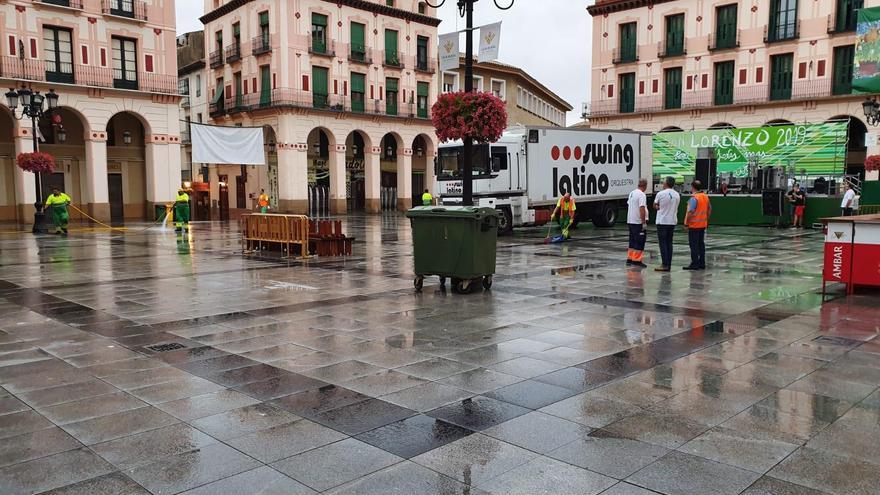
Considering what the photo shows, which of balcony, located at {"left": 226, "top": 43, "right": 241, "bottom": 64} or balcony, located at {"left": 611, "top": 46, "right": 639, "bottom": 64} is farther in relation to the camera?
balcony, located at {"left": 611, "top": 46, "right": 639, "bottom": 64}

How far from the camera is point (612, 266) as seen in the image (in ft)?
44.7

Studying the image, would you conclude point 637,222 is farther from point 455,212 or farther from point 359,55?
point 359,55

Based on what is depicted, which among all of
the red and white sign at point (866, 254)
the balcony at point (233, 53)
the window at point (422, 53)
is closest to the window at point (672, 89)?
the window at point (422, 53)

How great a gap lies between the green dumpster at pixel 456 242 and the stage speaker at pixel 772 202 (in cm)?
1872

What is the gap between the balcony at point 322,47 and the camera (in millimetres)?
40281

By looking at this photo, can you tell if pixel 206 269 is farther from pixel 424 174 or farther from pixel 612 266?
pixel 424 174

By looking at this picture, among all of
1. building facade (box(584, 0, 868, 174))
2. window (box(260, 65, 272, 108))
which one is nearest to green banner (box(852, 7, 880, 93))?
building facade (box(584, 0, 868, 174))

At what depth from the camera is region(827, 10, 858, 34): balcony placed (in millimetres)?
35250

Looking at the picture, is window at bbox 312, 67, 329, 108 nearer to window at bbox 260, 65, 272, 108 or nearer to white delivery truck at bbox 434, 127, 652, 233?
window at bbox 260, 65, 272, 108

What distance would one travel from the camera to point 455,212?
9.76m

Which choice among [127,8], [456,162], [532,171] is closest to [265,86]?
[127,8]

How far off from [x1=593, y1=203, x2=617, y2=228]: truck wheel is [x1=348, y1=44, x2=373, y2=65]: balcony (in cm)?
2327

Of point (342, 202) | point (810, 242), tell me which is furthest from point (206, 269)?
point (342, 202)

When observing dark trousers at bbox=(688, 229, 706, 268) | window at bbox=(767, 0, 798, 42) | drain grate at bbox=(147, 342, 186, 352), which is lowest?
drain grate at bbox=(147, 342, 186, 352)
